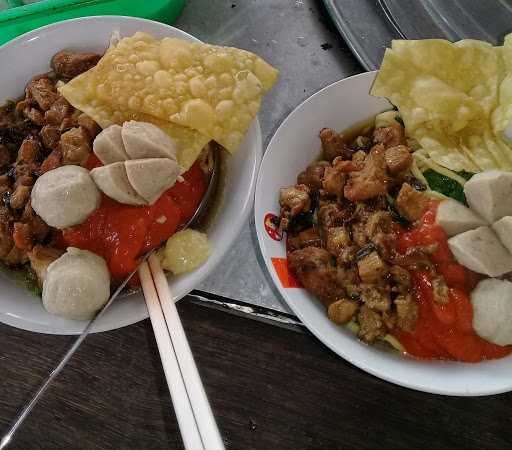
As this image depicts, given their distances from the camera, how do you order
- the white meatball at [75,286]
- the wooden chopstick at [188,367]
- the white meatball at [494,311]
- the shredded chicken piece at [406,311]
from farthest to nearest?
the shredded chicken piece at [406,311] → the white meatball at [494,311] → the white meatball at [75,286] → the wooden chopstick at [188,367]

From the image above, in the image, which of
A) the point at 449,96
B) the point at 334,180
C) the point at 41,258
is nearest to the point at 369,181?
the point at 334,180

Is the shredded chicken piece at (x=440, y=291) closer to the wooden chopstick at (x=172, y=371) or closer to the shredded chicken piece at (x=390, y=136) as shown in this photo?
the shredded chicken piece at (x=390, y=136)

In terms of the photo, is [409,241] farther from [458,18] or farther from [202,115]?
[458,18]

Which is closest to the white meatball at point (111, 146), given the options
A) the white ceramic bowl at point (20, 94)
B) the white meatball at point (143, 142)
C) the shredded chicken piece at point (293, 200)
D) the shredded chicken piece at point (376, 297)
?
the white meatball at point (143, 142)

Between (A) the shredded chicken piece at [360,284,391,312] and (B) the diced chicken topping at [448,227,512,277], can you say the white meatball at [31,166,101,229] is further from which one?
(B) the diced chicken topping at [448,227,512,277]

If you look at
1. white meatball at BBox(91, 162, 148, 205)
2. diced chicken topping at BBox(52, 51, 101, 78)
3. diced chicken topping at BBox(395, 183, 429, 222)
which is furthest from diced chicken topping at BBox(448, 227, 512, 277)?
diced chicken topping at BBox(52, 51, 101, 78)

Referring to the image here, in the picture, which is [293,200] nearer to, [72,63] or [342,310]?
[342,310]

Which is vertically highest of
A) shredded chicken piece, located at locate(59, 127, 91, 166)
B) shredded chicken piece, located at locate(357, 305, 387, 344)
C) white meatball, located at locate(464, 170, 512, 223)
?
shredded chicken piece, located at locate(59, 127, 91, 166)
